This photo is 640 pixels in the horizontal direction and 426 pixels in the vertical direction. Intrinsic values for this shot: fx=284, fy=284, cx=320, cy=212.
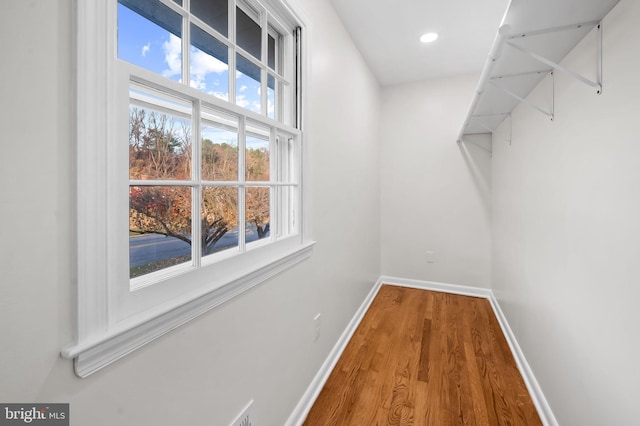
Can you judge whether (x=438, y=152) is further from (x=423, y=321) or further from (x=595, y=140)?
(x=595, y=140)

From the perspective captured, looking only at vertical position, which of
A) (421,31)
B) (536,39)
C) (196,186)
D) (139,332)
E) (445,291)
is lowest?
(445,291)

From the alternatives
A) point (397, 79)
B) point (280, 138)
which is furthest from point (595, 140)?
point (397, 79)

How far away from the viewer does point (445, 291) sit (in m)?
3.43

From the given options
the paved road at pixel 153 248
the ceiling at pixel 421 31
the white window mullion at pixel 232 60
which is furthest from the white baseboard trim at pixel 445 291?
the ceiling at pixel 421 31

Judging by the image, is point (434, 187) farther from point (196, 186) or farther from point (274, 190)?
point (196, 186)

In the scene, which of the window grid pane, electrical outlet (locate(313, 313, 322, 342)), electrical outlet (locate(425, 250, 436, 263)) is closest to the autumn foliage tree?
the window grid pane

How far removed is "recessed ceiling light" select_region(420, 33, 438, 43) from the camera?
7.94ft

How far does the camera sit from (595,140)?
1116 millimetres

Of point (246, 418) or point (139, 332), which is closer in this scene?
point (139, 332)

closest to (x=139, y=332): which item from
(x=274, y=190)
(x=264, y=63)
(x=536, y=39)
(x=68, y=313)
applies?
(x=68, y=313)

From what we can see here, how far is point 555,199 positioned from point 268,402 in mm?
1724

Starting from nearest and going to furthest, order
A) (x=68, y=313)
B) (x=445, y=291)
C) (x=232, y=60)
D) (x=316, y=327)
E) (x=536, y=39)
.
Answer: (x=68, y=313) → (x=232, y=60) → (x=536, y=39) → (x=316, y=327) → (x=445, y=291)

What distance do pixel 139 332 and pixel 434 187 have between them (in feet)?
11.0

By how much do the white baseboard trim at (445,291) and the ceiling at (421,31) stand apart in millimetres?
2451
